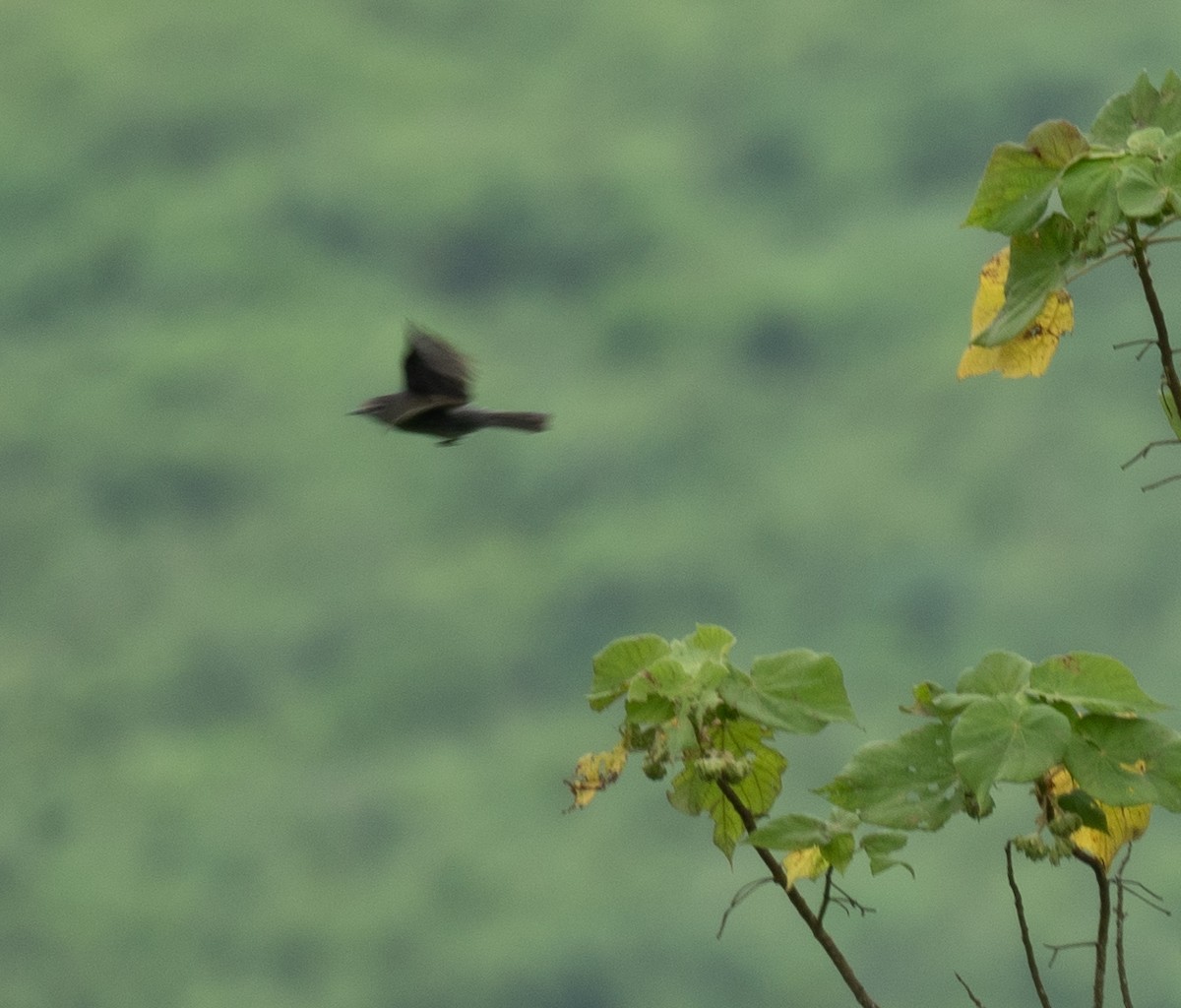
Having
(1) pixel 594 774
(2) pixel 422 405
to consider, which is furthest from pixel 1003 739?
(2) pixel 422 405

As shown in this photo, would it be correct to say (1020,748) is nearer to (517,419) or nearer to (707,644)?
(707,644)

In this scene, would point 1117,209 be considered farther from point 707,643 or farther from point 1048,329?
point 707,643

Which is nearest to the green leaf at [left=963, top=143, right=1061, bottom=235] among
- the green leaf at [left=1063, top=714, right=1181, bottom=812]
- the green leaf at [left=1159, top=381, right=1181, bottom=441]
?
the green leaf at [left=1159, top=381, right=1181, bottom=441]

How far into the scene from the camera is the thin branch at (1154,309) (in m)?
0.73

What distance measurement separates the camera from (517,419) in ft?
3.23

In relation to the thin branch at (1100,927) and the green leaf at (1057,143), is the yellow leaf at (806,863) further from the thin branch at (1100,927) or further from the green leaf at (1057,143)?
the green leaf at (1057,143)

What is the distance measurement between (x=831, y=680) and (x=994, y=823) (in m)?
2.47

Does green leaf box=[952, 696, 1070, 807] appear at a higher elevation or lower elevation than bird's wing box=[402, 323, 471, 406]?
lower

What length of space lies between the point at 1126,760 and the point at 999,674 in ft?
0.20

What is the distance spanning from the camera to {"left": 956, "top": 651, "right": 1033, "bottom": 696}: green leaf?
0.75 metres

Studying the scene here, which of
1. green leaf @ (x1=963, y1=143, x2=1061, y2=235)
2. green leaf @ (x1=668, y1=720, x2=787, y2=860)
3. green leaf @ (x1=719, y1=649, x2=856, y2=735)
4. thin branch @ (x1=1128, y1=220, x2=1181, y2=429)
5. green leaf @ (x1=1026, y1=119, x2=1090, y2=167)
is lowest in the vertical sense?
green leaf @ (x1=668, y1=720, x2=787, y2=860)

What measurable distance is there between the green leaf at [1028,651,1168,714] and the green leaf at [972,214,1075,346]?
0.14 m

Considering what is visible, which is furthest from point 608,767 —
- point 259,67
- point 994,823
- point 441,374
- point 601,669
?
point 259,67

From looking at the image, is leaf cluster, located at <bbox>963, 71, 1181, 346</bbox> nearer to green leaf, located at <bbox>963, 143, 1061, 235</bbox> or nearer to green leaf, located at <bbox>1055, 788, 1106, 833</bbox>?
green leaf, located at <bbox>963, 143, 1061, 235</bbox>
